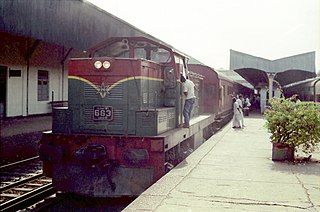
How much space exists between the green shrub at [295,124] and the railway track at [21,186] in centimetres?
506

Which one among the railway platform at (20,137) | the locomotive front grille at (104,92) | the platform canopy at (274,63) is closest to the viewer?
the locomotive front grille at (104,92)

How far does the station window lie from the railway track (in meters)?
11.6

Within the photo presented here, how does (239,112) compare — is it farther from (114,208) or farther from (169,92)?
(114,208)

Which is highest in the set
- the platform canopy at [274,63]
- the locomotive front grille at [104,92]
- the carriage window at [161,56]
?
the platform canopy at [274,63]

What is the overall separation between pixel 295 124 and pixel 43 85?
54.5ft

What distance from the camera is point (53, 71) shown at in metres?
22.8

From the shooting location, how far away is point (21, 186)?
8.13 meters

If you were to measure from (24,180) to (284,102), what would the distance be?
610 centimetres

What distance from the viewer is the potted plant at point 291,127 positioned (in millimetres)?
8438

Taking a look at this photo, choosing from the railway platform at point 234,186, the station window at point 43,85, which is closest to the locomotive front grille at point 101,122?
the railway platform at point 234,186

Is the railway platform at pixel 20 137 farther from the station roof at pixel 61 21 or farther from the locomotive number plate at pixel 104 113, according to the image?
the locomotive number plate at pixel 104 113

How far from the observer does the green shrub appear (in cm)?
843

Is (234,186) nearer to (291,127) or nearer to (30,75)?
(291,127)

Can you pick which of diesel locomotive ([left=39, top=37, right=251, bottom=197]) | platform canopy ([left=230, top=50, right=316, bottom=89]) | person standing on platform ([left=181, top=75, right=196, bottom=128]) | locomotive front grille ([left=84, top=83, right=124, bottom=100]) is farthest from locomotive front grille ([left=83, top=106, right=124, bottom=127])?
platform canopy ([left=230, top=50, right=316, bottom=89])
